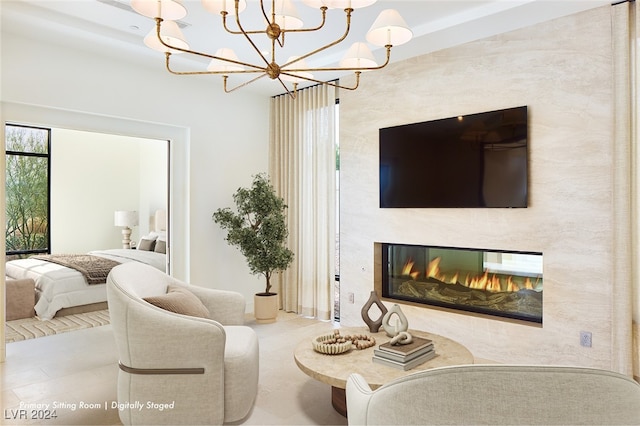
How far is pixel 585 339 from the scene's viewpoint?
3.03m

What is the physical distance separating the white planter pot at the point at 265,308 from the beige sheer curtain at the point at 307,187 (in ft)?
1.65

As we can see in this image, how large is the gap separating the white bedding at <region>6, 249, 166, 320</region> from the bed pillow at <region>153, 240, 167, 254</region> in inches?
1.9

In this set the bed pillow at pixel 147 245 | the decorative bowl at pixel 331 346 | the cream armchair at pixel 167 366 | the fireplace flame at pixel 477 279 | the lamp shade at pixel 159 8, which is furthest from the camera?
the bed pillow at pixel 147 245

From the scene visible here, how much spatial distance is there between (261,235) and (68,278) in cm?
195

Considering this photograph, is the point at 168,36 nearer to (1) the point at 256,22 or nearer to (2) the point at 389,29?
(2) the point at 389,29

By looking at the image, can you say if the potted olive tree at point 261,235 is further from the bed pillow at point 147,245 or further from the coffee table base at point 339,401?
the coffee table base at point 339,401

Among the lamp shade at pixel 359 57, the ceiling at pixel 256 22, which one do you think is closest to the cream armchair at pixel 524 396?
the lamp shade at pixel 359 57

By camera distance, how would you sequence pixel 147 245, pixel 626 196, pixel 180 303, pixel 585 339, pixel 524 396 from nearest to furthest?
1. pixel 524 396
2. pixel 180 303
3. pixel 626 196
4. pixel 585 339
5. pixel 147 245

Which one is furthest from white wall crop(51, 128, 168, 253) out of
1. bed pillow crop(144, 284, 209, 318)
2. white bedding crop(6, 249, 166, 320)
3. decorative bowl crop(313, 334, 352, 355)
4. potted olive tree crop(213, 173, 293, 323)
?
decorative bowl crop(313, 334, 352, 355)

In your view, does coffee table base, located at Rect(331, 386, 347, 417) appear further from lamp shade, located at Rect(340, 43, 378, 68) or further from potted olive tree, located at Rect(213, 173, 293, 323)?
potted olive tree, located at Rect(213, 173, 293, 323)

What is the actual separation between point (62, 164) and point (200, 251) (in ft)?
5.30

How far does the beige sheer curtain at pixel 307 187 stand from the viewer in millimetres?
4820

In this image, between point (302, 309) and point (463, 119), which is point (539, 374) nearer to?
point (463, 119)

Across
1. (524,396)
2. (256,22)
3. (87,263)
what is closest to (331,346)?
(524,396)
